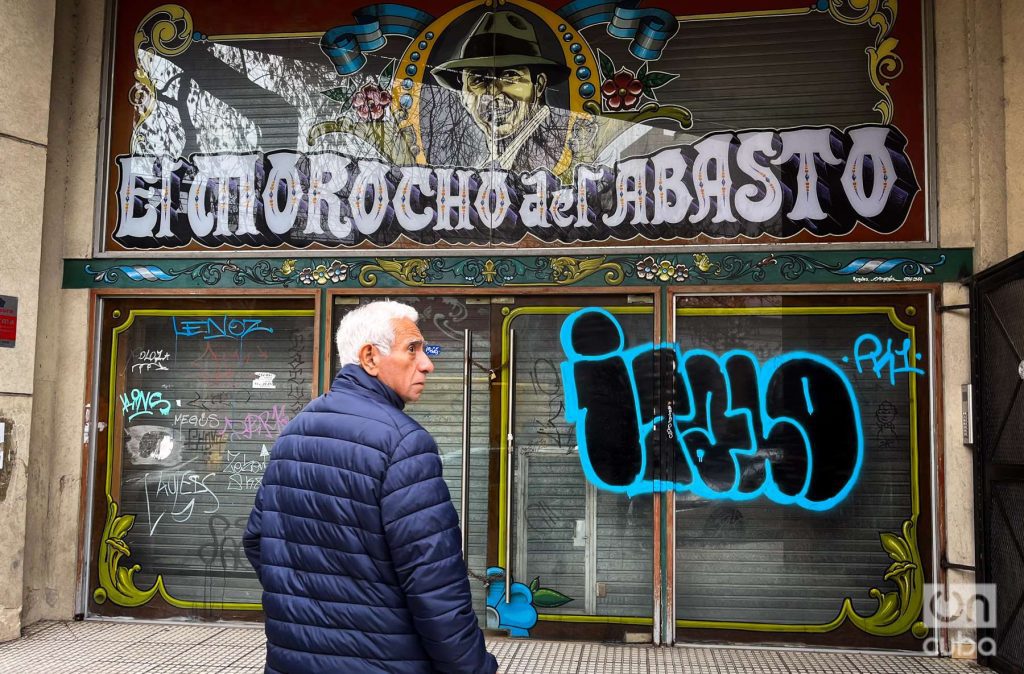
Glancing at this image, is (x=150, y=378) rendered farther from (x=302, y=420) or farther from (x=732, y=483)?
(x=302, y=420)

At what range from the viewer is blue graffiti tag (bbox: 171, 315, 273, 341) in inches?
273

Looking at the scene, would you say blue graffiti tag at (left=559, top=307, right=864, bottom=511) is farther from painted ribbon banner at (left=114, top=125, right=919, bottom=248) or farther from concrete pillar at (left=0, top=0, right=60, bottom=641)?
concrete pillar at (left=0, top=0, right=60, bottom=641)

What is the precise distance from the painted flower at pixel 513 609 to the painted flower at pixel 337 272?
7.30ft

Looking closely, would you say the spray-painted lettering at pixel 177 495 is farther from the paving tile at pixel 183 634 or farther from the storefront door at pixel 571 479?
the storefront door at pixel 571 479

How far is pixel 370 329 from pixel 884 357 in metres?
4.38

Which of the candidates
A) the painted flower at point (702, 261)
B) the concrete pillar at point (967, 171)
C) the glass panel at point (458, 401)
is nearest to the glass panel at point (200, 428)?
the glass panel at point (458, 401)

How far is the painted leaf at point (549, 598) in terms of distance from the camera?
6461 mm

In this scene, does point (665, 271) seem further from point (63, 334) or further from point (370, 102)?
point (63, 334)

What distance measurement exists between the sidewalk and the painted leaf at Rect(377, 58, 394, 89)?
12.7ft

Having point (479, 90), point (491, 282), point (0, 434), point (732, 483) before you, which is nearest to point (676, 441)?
point (732, 483)

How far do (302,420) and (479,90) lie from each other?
443cm

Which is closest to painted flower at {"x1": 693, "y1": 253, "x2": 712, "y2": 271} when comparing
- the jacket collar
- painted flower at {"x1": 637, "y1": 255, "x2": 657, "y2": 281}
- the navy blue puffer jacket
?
painted flower at {"x1": 637, "y1": 255, "x2": 657, "y2": 281}

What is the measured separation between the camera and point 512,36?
6824 mm

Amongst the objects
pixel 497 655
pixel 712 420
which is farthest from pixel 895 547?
pixel 497 655
